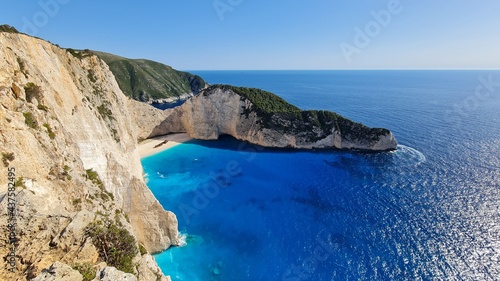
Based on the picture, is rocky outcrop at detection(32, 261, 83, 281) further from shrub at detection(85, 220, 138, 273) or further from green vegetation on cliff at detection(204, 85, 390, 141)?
green vegetation on cliff at detection(204, 85, 390, 141)

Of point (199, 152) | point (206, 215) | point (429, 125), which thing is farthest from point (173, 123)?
point (429, 125)

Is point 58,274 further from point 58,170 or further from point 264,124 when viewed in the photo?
point 264,124

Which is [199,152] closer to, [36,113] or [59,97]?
[59,97]

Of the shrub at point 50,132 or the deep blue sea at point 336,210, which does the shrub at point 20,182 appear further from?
the deep blue sea at point 336,210

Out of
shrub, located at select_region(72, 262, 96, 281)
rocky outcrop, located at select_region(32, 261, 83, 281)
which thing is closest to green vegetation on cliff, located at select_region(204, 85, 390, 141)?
shrub, located at select_region(72, 262, 96, 281)

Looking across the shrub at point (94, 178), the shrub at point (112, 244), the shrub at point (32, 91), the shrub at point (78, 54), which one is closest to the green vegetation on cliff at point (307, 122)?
the shrub at point (78, 54)

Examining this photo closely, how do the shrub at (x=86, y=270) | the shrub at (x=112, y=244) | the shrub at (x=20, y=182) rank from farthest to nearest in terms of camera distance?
the shrub at (x=112, y=244)
the shrub at (x=20, y=182)
the shrub at (x=86, y=270)

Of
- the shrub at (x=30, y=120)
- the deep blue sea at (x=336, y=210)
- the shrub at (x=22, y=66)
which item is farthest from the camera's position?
the deep blue sea at (x=336, y=210)
